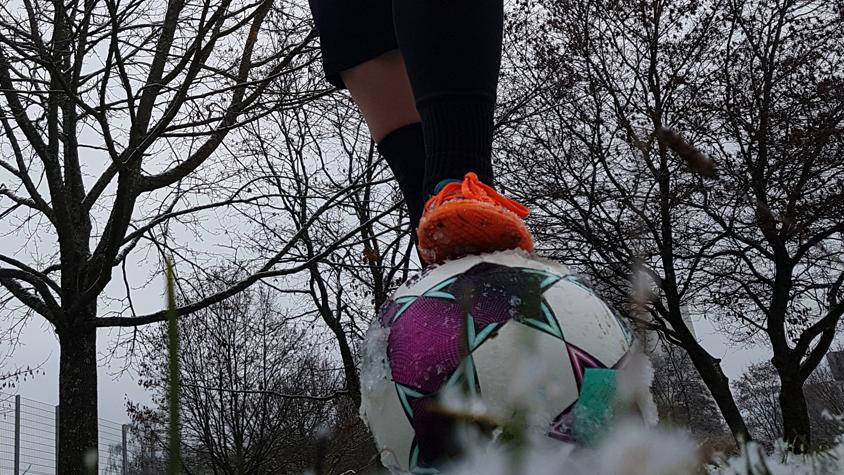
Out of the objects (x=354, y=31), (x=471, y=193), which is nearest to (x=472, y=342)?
(x=471, y=193)

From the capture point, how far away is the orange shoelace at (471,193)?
879 mm

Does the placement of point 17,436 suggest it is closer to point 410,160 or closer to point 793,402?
point 793,402

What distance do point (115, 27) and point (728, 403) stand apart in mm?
9214

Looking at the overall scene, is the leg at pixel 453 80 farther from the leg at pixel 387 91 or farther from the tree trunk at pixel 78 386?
the tree trunk at pixel 78 386

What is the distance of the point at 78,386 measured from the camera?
5.98 m

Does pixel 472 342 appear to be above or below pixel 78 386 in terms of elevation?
below

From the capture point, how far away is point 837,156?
31.9 ft

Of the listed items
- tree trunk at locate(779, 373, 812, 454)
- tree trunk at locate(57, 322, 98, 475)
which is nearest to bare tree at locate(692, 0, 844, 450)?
tree trunk at locate(779, 373, 812, 454)

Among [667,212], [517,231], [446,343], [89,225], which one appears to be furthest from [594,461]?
[667,212]

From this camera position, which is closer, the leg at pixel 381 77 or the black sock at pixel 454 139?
the black sock at pixel 454 139

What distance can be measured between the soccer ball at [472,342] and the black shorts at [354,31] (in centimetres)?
51

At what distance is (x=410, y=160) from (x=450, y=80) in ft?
0.79

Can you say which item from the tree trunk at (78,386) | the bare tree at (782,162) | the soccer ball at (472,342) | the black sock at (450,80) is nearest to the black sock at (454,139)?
the black sock at (450,80)

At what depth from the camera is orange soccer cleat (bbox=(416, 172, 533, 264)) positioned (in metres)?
0.84
